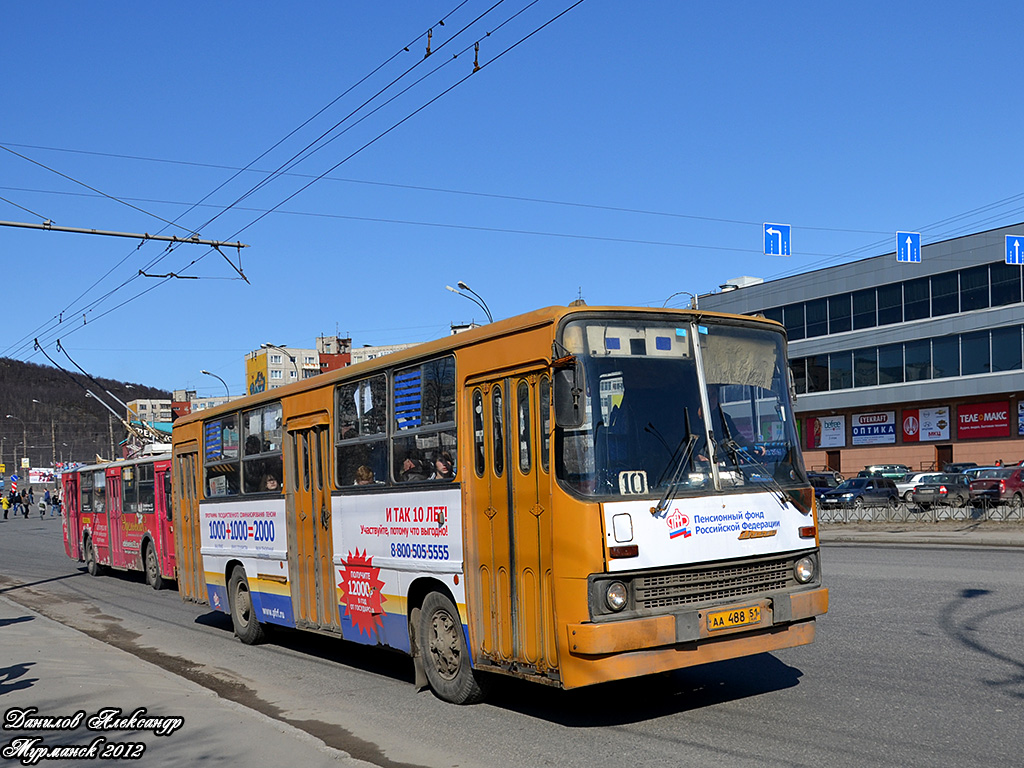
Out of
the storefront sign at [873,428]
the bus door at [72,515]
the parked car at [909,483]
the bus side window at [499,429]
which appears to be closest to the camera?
the bus side window at [499,429]

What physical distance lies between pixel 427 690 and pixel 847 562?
12377 millimetres

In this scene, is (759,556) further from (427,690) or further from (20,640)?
(20,640)

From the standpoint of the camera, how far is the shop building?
170 ft

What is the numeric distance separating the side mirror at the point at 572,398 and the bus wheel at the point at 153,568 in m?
18.2

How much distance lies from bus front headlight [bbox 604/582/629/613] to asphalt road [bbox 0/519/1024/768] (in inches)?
35.5

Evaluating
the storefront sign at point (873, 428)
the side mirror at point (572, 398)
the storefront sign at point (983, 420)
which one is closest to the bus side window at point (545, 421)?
the side mirror at point (572, 398)

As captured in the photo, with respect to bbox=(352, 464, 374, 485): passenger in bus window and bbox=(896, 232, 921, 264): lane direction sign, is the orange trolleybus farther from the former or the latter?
bbox=(896, 232, 921, 264): lane direction sign

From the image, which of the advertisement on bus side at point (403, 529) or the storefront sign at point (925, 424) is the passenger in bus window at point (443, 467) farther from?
the storefront sign at point (925, 424)

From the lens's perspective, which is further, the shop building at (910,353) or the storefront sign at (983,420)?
the storefront sign at (983,420)

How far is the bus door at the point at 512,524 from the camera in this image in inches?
298

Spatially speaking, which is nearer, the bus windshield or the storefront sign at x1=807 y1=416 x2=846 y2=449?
the bus windshield

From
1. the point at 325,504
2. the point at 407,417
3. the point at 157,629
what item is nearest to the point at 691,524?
the point at 407,417

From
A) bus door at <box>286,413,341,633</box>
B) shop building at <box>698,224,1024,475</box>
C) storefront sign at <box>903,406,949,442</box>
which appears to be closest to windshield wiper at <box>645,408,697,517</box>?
bus door at <box>286,413,341,633</box>

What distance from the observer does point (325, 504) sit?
10961mm
